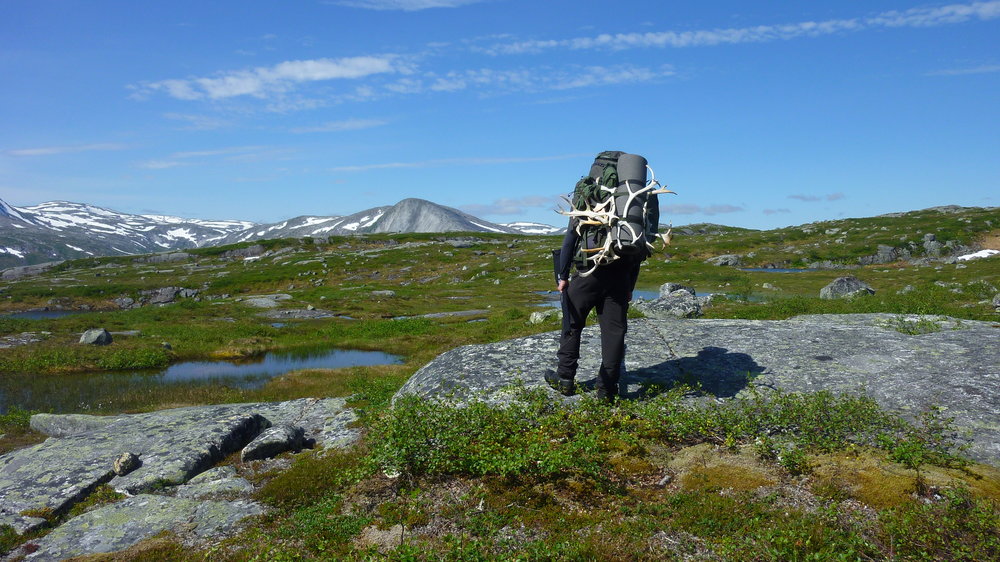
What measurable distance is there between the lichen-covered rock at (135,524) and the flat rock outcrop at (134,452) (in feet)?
4.32

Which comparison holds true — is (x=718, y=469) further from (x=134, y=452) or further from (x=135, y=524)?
(x=134, y=452)

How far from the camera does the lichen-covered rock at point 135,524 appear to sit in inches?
324

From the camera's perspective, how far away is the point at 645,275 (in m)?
81.1

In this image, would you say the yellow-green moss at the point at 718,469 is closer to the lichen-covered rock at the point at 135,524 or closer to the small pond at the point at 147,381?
the lichen-covered rock at the point at 135,524

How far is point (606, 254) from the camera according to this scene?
9992mm

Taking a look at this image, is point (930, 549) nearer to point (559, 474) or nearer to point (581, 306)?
point (559, 474)

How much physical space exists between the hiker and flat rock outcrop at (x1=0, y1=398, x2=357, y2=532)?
6.59m

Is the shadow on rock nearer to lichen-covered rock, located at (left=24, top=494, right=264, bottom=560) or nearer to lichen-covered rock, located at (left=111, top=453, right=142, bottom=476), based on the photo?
lichen-covered rock, located at (left=24, top=494, right=264, bottom=560)

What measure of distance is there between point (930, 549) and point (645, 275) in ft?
254

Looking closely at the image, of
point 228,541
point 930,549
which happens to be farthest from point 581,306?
point 228,541

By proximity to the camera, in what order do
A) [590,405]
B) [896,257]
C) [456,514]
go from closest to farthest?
[456,514] → [590,405] → [896,257]

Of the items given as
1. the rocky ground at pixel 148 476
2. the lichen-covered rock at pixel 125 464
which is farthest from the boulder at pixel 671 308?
the lichen-covered rock at pixel 125 464

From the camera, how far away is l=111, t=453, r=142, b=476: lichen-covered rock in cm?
1138

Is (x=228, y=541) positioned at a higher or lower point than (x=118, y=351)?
higher
